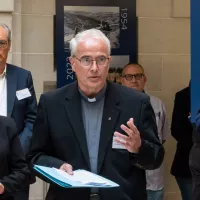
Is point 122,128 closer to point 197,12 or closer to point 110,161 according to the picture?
point 110,161

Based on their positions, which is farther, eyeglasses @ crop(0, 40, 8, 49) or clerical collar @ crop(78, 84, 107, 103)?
eyeglasses @ crop(0, 40, 8, 49)

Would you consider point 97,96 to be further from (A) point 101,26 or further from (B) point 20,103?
(A) point 101,26

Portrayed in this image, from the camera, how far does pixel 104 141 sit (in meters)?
2.41

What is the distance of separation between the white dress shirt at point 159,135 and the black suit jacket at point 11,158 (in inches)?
92.9

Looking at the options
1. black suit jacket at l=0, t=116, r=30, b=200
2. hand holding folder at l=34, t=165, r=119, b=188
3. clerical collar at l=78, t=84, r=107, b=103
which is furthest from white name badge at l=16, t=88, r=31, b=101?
hand holding folder at l=34, t=165, r=119, b=188

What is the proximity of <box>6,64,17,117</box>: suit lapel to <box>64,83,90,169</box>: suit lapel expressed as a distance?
1.21 m

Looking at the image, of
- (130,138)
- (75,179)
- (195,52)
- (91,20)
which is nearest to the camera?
(75,179)

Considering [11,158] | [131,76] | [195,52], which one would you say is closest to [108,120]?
[11,158]

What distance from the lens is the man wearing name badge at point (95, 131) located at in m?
2.39

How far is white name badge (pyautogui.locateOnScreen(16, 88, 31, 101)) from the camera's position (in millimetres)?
3732

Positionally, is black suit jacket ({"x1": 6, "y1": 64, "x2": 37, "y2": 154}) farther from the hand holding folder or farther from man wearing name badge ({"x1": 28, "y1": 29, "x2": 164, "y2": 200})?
the hand holding folder

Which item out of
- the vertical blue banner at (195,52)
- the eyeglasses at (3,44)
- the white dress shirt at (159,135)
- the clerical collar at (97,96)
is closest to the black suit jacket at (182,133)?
the white dress shirt at (159,135)

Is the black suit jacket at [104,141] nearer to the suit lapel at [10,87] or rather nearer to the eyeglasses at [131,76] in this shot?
the suit lapel at [10,87]

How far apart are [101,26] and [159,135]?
1.38 m
